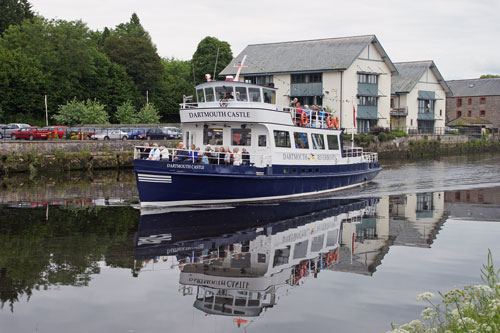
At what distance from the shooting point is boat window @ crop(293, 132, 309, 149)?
24359mm

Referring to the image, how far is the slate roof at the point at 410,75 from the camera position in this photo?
218ft

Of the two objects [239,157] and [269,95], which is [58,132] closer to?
[269,95]

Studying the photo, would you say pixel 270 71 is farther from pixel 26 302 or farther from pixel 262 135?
pixel 26 302

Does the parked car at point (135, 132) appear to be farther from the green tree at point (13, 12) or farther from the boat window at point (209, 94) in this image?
the green tree at point (13, 12)

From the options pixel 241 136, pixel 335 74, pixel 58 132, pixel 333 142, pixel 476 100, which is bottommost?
pixel 333 142

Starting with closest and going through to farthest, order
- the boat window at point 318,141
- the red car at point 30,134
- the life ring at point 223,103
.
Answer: the life ring at point 223,103 < the boat window at point 318,141 < the red car at point 30,134

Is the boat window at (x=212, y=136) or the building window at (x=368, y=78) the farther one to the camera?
the building window at (x=368, y=78)

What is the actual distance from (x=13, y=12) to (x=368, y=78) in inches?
1776

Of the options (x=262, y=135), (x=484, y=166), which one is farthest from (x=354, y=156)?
(x=484, y=166)

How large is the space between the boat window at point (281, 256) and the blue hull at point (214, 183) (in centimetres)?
636

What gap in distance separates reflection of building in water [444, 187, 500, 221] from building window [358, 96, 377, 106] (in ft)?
102

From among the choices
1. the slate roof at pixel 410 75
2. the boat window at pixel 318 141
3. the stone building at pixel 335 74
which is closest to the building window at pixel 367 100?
the stone building at pixel 335 74

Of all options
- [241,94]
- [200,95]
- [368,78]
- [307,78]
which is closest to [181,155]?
[241,94]

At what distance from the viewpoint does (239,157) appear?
21672 mm
